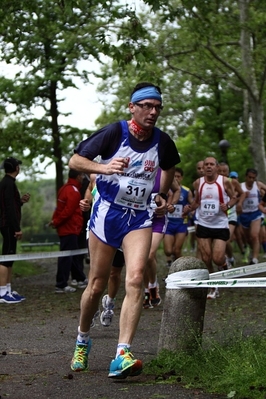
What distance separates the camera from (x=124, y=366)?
752 centimetres

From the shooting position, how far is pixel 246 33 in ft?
97.4

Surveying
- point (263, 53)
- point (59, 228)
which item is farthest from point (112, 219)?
point (263, 53)

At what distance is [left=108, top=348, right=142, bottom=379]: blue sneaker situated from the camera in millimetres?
7516

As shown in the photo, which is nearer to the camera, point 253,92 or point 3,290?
point 3,290

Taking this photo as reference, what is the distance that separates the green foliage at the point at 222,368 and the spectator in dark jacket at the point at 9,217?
24.2 feet

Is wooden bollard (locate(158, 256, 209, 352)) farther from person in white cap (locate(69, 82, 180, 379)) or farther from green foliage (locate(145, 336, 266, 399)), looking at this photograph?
person in white cap (locate(69, 82, 180, 379))

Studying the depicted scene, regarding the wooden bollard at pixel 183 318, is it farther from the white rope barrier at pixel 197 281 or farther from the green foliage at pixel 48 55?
the green foliage at pixel 48 55

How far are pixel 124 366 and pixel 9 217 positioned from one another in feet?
27.9

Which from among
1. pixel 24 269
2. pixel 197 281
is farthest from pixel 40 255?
pixel 197 281

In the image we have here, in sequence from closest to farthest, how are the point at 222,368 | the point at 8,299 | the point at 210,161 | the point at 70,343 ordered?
the point at 222,368, the point at 70,343, the point at 210,161, the point at 8,299

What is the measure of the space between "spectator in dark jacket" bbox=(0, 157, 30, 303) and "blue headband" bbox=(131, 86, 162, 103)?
24.7 ft

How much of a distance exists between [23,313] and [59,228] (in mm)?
3991

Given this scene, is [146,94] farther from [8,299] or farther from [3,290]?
[8,299]

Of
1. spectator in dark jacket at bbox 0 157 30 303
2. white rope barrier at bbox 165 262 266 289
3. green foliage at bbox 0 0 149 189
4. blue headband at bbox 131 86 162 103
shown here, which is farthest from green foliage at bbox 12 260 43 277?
blue headband at bbox 131 86 162 103
